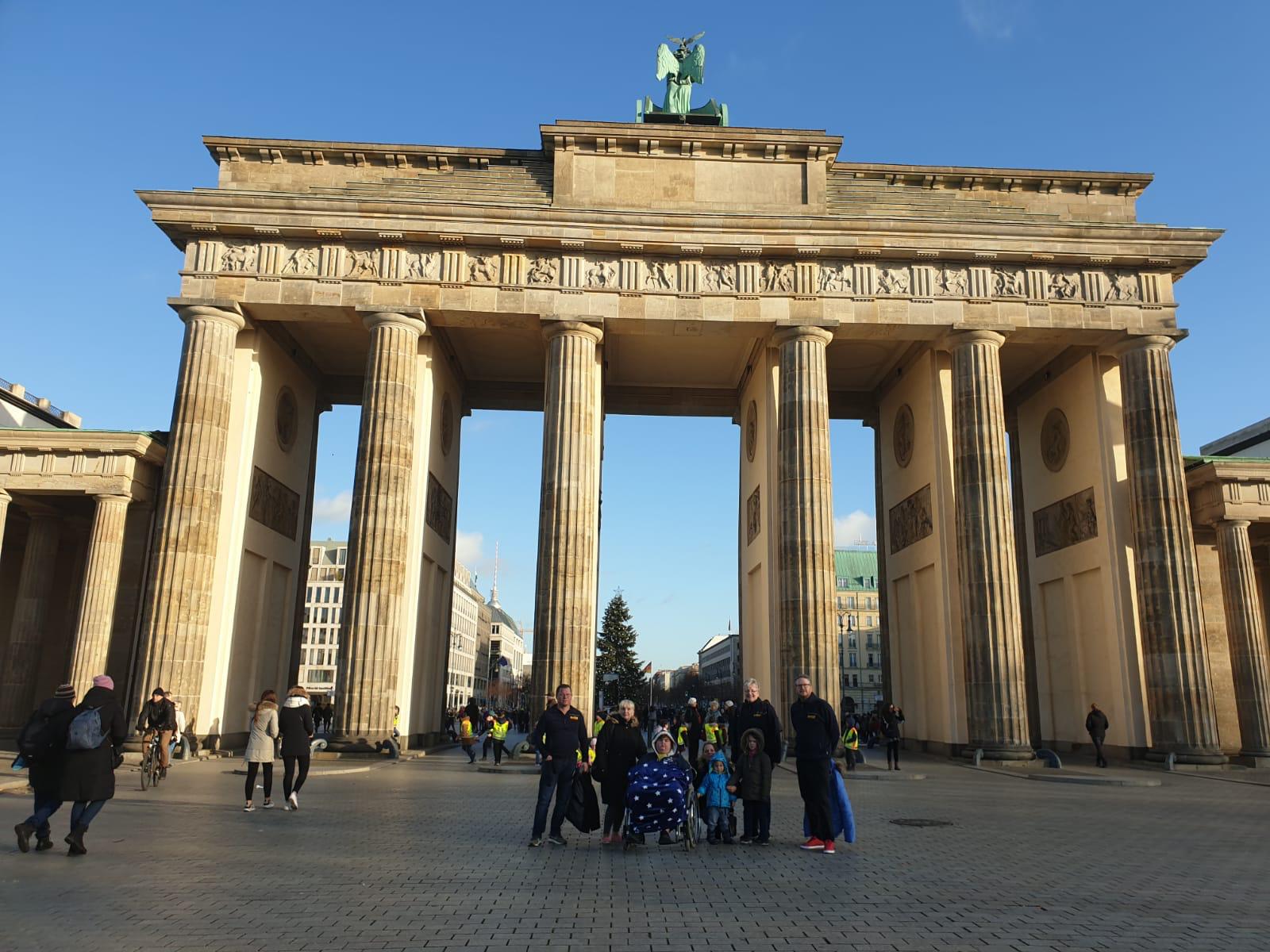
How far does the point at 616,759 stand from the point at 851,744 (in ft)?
35.3

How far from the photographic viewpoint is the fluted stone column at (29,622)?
2869cm

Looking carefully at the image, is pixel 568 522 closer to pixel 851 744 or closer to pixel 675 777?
pixel 851 744

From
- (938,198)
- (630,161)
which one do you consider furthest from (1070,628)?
(630,161)

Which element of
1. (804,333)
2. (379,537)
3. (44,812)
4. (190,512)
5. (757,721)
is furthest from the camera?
(804,333)

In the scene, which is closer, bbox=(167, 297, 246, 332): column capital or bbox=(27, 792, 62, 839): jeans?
bbox=(27, 792, 62, 839): jeans

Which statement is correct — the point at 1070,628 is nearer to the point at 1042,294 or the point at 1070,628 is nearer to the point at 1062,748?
the point at 1062,748

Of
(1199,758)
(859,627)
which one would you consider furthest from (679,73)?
(859,627)

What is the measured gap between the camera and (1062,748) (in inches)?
1160

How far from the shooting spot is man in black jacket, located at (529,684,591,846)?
10461mm

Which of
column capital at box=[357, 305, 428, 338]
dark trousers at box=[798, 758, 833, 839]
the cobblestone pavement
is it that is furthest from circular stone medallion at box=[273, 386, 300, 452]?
dark trousers at box=[798, 758, 833, 839]

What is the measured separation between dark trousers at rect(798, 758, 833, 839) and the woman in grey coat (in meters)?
7.34

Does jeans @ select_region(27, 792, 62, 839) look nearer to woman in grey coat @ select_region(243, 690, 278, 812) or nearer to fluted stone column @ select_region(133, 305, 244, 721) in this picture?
woman in grey coat @ select_region(243, 690, 278, 812)

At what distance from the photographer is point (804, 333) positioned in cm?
2670

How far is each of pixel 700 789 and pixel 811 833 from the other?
4.63 ft
